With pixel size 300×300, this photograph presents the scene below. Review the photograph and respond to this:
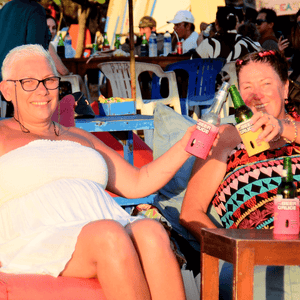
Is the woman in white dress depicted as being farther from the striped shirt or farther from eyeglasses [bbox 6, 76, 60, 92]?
the striped shirt

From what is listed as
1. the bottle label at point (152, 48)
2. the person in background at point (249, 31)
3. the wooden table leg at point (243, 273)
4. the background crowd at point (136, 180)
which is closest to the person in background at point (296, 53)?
the person in background at point (249, 31)

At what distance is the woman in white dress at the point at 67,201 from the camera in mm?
1667

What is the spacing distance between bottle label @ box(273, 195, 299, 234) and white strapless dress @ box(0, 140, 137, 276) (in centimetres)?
60

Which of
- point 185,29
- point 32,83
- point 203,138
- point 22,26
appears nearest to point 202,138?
point 203,138

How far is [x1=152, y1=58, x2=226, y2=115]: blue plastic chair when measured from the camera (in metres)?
6.18

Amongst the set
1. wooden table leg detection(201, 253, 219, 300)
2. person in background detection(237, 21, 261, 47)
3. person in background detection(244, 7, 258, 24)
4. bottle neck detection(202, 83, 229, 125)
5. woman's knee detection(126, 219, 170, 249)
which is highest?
person in background detection(244, 7, 258, 24)

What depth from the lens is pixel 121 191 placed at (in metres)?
2.26

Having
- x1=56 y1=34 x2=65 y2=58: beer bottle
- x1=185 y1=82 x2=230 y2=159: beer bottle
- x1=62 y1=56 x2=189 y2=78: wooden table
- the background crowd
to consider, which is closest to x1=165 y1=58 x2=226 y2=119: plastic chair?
x1=62 y1=56 x2=189 y2=78: wooden table

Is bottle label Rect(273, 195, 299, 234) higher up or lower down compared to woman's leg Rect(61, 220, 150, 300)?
higher up

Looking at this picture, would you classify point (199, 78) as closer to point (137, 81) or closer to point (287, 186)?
point (137, 81)

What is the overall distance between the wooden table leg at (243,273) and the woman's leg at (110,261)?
0.35 metres

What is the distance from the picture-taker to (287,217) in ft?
5.05

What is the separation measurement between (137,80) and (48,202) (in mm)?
4199

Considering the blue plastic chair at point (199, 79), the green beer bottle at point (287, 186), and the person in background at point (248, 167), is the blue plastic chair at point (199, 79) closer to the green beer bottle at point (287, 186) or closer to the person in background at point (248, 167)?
the person in background at point (248, 167)
